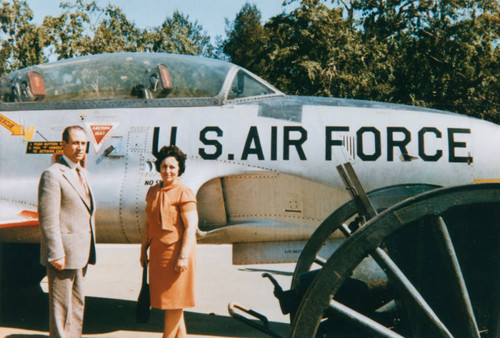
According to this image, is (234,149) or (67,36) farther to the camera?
(67,36)

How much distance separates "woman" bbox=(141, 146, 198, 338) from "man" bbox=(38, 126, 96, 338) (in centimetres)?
49

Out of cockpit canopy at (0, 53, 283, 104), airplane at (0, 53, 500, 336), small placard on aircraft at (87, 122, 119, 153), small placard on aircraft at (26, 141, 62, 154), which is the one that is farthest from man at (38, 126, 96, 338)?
cockpit canopy at (0, 53, 283, 104)

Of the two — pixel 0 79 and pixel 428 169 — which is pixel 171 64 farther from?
pixel 428 169

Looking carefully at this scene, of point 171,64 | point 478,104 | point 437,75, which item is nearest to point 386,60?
point 437,75

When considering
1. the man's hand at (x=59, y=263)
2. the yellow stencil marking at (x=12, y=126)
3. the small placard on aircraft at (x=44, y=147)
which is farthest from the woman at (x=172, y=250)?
the yellow stencil marking at (x=12, y=126)

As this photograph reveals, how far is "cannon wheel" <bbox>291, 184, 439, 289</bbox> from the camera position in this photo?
3.32 m

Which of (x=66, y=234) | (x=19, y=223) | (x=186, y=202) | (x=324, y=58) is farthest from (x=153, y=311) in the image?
(x=324, y=58)

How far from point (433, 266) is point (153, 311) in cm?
384

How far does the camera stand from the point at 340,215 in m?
3.32

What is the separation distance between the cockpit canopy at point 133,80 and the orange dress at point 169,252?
156 cm

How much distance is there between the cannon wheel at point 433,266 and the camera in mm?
2115

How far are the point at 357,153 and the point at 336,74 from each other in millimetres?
14326

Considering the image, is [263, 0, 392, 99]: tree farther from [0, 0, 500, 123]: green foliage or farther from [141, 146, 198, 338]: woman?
[141, 146, 198, 338]: woman

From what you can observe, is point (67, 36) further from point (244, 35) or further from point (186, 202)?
point (244, 35)
